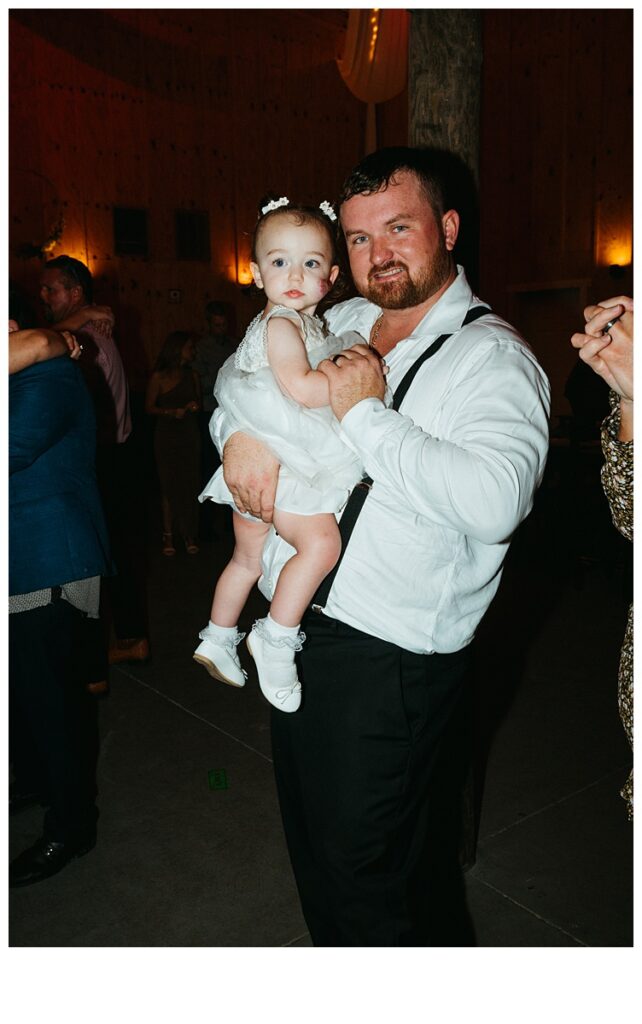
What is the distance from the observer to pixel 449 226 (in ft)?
5.53

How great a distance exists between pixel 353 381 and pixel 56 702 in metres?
1.67

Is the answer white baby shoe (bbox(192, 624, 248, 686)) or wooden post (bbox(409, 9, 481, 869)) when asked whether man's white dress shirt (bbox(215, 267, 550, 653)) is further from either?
wooden post (bbox(409, 9, 481, 869))

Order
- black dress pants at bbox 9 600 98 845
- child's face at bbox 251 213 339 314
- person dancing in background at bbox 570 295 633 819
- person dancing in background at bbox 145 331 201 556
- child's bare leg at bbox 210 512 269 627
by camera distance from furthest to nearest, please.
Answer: person dancing in background at bbox 145 331 201 556, black dress pants at bbox 9 600 98 845, child's bare leg at bbox 210 512 269 627, child's face at bbox 251 213 339 314, person dancing in background at bbox 570 295 633 819

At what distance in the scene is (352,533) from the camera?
5.24 feet

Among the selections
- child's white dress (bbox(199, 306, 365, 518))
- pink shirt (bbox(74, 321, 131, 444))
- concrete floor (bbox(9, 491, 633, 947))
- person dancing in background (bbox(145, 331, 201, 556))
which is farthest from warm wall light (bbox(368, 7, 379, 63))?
child's white dress (bbox(199, 306, 365, 518))

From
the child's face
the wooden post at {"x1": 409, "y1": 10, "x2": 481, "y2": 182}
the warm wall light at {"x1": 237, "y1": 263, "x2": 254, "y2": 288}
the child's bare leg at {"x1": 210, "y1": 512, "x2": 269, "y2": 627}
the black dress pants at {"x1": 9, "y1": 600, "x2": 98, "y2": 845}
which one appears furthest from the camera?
the warm wall light at {"x1": 237, "y1": 263, "x2": 254, "y2": 288}

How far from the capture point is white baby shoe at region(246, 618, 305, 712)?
1651 millimetres

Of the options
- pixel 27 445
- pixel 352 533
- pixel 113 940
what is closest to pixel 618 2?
pixel 352 533

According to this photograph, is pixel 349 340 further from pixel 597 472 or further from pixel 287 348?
pixel 597 472

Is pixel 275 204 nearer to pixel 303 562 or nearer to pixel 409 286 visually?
pixel 409 286

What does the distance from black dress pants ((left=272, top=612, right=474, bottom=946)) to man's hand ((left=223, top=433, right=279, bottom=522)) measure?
10.7 inches

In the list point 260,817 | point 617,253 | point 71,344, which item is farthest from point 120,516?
point 617,253

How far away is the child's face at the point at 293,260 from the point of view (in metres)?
1.72

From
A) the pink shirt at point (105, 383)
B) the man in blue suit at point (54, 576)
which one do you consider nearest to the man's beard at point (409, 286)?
the man in blue suit at point (54, 576)
